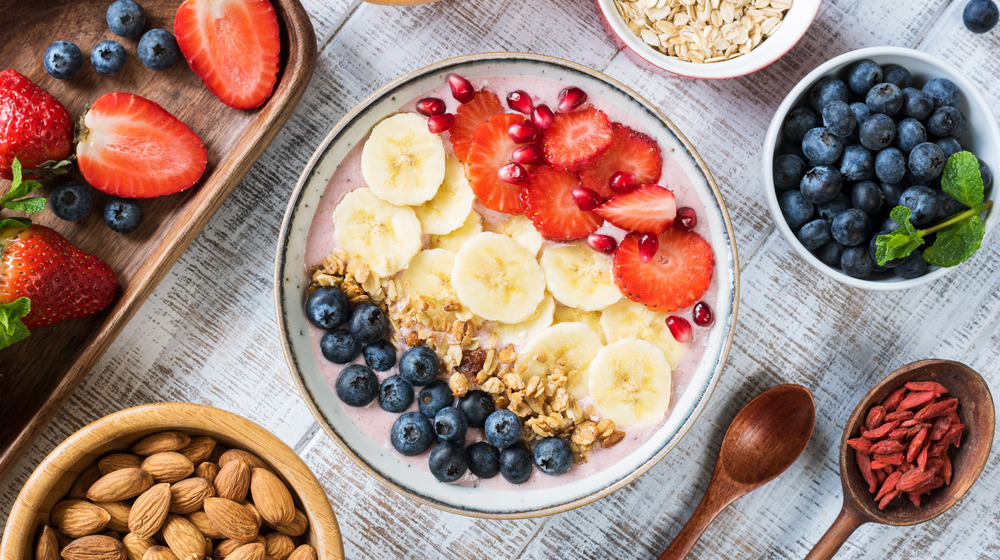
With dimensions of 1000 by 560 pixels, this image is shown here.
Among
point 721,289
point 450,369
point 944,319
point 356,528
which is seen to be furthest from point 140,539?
point 944,319

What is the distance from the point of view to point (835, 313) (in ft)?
5.16

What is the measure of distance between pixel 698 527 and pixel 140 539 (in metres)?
1.10

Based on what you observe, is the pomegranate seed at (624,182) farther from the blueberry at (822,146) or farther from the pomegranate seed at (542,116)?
the blueberry at (822,146)

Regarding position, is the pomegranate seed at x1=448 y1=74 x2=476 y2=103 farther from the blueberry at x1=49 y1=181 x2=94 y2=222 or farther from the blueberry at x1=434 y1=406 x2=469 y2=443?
the blueberry at x1=49 y1=181 x2=94 y2=222

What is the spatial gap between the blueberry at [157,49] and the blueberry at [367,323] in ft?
2.19

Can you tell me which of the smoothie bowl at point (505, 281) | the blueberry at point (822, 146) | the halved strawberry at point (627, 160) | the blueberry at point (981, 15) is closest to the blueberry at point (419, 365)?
the smoothie bowl at point (505, 281)

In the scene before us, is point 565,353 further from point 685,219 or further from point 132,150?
→ point 132,150

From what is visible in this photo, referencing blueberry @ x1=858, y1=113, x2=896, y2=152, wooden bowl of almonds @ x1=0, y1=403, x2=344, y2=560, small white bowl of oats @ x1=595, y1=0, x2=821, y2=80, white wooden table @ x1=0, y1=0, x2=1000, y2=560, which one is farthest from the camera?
white wooden table @ x1=0, y1=0, x2=1000, y2=560

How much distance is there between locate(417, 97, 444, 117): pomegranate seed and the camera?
4.51ft

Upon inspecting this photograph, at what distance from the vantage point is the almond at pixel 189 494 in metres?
1.24

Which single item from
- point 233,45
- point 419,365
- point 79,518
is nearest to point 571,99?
point 419,365

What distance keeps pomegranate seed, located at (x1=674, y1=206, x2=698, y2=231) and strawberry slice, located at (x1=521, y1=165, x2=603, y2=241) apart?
0.54ft

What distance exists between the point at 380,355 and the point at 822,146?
3.14ft

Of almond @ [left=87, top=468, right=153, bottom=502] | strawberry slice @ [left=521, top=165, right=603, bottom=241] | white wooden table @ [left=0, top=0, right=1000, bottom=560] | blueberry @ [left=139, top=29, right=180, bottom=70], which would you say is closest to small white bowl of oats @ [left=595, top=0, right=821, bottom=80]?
white wooden table @ [left=0, top=0, right=1000, bottom=560]
